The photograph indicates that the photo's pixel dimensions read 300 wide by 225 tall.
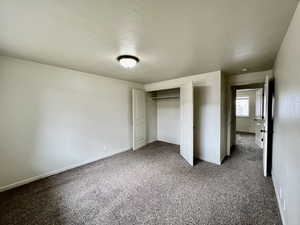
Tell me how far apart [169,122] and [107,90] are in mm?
2602

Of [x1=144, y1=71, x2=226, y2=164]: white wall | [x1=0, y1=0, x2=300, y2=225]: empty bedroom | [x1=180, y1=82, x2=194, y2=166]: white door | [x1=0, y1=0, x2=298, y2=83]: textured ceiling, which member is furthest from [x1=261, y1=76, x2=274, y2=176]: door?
[x1=180, y1=82, x2=194, y2=166]: white door

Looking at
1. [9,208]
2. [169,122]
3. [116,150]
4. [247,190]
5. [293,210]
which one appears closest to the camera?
[293,210]

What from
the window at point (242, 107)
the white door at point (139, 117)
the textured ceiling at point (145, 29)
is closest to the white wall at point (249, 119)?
the window at point (242, 107)

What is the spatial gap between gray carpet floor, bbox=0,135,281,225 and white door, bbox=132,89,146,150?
1342mm

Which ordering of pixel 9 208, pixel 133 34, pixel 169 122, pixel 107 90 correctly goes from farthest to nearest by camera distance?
pixel 169 122, pixel 107 90, pixel 9 208, pixel 133 34

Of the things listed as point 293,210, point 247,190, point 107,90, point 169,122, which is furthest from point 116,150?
point 293,210

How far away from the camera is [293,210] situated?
1.20 metres

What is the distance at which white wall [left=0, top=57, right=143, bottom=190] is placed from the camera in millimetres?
2287

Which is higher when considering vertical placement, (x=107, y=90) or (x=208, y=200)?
(x=107, y=90)

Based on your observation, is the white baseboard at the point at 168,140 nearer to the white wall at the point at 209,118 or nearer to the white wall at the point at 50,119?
the white wall at the point at 209,118

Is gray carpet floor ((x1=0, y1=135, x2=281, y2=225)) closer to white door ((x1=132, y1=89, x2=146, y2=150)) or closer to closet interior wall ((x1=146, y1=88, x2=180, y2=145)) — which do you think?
white door ((x1=132, y1=89, x2=146, y2=150))

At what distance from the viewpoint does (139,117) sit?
14.8 ft

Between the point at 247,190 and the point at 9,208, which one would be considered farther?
the point at 247,190

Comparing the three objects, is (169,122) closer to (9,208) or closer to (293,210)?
(293,210)
